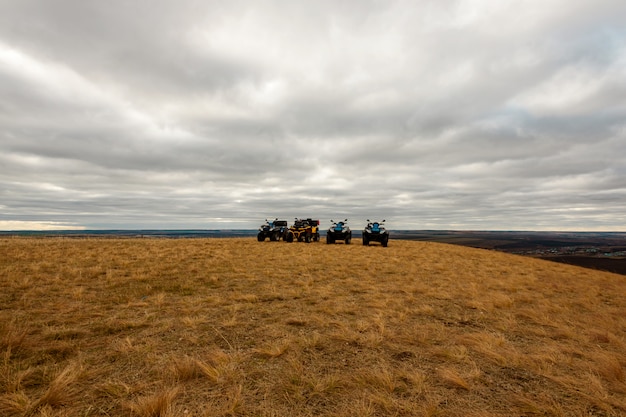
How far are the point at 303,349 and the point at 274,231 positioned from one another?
27.9 m

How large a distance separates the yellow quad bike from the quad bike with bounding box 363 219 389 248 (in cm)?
558

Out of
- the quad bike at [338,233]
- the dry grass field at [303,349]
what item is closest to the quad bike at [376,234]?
the quad bike at [338,233]

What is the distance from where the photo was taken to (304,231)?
3234 centimetres

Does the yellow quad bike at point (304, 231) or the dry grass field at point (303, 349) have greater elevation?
the yellow quad bike at point (304, 231)

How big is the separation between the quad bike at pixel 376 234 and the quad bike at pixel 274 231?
8.34 meters

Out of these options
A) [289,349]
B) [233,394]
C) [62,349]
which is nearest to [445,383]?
[289,349]

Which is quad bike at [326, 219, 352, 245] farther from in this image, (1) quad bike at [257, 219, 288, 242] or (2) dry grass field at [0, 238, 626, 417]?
(2) dry grass field at [0, 238, 626, 417]

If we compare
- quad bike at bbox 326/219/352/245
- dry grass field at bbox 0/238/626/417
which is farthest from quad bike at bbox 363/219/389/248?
dry grass field at bbox 0/238/626/417

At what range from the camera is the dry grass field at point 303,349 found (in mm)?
3816

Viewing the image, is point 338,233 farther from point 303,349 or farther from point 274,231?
point 303,349

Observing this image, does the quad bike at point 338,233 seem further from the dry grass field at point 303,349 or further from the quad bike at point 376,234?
the dry grass field at point 303,349

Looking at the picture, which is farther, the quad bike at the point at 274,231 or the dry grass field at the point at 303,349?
the quad bike at the point at 274,231

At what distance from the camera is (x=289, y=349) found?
546cm

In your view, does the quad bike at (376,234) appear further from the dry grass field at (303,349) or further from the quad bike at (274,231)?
the dry grass field at (303,349)
